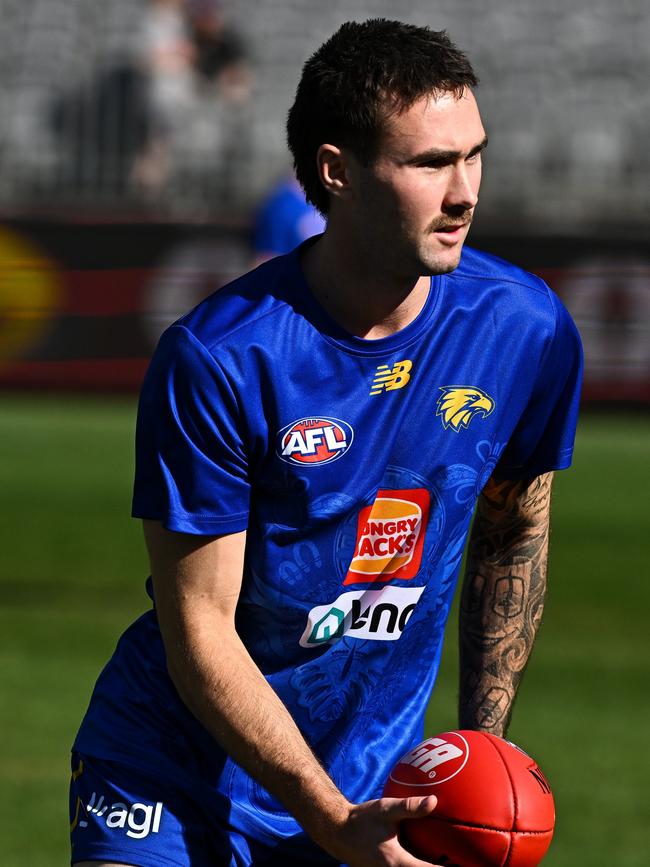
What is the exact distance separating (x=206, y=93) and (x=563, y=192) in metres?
4.82

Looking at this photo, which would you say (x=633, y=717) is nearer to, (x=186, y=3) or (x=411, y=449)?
(x=411, y=449)

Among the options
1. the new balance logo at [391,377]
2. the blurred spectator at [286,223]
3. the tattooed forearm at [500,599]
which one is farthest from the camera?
the blurred spectator at [286,223]

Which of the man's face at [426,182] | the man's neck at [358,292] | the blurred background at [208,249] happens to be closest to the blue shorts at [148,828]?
the man's neck at [358,292]

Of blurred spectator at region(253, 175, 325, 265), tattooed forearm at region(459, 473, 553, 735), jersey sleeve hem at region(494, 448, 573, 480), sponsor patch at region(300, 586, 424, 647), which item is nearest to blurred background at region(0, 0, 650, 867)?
blurred spectator at region(253, 175, 325, 265)

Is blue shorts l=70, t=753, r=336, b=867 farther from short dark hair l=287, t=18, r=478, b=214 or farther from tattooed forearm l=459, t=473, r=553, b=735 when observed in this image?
short dark hair l=287, t=18, r=478, b=214

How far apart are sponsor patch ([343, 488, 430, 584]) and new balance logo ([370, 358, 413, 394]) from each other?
0.78 ft

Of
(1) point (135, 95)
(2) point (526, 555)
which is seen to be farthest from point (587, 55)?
(2) point (526, 555)

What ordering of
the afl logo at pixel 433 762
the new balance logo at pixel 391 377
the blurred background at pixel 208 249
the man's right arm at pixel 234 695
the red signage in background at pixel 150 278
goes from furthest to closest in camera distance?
the red signage in background at pixel 150 278 → the blurred background at pixel 208 249 → the new balance logo at pixel 391 377 → the afl logo at pixel 433 762 → the man's right arm at pixel 234 695

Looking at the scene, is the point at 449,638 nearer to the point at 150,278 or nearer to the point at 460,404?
the point at 460,404

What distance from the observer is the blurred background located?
955cm

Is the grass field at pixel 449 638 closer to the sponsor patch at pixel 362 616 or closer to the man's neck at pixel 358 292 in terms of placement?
the sponsor patch at pixel 362 616

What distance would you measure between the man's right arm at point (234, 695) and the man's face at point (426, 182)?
737 millimetres

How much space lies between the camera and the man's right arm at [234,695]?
311cm

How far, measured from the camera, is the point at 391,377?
11.7ft
